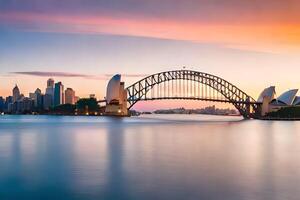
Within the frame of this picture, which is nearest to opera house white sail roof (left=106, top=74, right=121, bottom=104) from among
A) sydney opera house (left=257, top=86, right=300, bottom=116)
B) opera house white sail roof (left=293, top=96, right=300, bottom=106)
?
sydney opera house (left=257, top=86, right=300, bottom=116)

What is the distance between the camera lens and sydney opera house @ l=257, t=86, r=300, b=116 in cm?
14638

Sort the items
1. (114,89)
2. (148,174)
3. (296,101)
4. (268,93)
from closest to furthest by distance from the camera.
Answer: (148,174), (296,101), (268,93), (114,89)

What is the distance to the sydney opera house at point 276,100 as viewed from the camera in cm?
14638

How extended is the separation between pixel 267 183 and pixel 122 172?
7938mm

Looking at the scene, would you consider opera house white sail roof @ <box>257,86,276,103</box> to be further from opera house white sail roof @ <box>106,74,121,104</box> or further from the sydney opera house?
opera house white sail roof @ <box>106,74,121,104</box>

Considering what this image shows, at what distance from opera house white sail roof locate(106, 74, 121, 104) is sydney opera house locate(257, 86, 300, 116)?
50539mm

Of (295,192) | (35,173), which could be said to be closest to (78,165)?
(35,173)

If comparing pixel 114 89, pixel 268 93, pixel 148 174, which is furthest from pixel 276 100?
pixel 148 174

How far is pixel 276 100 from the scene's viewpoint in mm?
149625

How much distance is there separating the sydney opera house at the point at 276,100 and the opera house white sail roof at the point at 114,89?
5054cm

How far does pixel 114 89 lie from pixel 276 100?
56163 mm

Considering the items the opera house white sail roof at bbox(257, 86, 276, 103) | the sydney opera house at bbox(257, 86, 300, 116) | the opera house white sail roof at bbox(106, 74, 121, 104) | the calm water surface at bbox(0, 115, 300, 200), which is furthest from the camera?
the opera house white sail roof at bbox(106, 74, 121, 104)

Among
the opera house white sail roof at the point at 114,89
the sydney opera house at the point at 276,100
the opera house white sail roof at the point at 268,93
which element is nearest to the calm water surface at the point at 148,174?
the sydney opera house at the point at 276,100

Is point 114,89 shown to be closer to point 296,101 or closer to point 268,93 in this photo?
point 268,93
